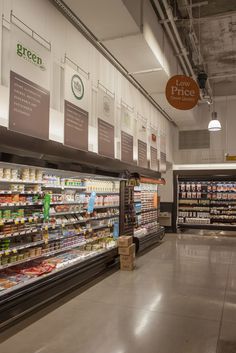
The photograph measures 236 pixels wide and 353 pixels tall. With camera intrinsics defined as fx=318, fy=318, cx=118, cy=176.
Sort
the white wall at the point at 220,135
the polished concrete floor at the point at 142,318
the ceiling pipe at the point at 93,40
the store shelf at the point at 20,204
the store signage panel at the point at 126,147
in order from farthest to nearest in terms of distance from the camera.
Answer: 1. the white wall at the point at 220,135
2. the store signage panel at the point at 126,147
3. the ceiling pipe at the point at 93,40
4. the store shelf at the point at 20,204
5. the polished concrete floor at the point at 142,318

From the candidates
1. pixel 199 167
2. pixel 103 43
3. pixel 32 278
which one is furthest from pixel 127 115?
pixel 199 167

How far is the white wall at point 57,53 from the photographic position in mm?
4246

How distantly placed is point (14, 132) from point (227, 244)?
8621mm

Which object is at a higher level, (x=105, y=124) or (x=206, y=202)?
(x=105, y=124)

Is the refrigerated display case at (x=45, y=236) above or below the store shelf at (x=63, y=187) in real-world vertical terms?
below

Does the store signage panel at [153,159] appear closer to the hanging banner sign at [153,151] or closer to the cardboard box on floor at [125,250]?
the hanging banner sign at [153,151]

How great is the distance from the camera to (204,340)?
3604 mm

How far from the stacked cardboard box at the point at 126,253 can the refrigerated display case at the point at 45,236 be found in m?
0.22

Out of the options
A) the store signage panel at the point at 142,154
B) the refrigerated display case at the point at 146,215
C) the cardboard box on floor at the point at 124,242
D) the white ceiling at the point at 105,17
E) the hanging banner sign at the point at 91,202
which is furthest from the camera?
the refrigerated display case at the point at 146,215

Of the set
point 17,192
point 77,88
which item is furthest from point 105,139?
point 17,192

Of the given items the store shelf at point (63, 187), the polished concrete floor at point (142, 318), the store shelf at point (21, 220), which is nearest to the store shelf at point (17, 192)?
the store shelf at point (63, 187)

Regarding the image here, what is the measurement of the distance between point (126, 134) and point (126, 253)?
281 cm

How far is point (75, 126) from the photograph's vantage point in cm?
516

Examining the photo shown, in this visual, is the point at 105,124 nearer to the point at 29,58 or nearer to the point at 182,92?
the point at 182,92
